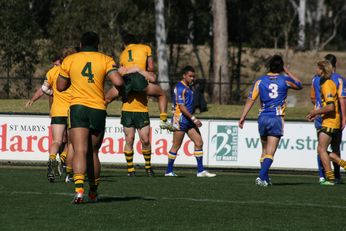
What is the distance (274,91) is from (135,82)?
3.05m

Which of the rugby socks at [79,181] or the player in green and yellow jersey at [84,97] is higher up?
the player in green and yellow jersey at [84,97]

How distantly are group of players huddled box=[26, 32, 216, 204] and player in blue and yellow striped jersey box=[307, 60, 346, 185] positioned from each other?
301cm

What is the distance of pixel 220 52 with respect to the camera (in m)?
40.2

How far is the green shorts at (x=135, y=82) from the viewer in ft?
59.4

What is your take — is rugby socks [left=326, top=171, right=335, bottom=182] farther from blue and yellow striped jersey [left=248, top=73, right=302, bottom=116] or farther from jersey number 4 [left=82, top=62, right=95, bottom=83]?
jersey number 4 [left=82, top=62, right=95, bottom=83]

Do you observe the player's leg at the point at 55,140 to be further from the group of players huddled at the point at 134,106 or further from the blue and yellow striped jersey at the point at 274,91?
the blue and yellow striped jersey at the point at 274,91

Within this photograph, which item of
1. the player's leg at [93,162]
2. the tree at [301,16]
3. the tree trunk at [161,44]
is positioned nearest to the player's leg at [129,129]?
the player's leg at [93,162]

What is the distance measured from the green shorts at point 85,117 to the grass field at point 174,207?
963 mm

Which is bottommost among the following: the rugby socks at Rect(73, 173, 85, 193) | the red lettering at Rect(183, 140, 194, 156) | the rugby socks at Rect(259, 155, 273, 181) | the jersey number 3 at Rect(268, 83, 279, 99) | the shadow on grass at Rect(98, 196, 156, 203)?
the red lettering at Rect(183, 140, 194, 156)

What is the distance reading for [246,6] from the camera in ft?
189

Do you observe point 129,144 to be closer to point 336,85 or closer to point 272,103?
point 272,103

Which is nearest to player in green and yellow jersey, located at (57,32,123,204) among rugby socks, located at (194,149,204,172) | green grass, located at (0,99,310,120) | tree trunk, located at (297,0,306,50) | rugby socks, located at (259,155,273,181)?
rugby socks, located at (259,155,273,181)

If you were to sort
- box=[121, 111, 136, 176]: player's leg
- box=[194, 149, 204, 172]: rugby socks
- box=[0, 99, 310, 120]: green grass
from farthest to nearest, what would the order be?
box=[0, 99, 310, 120]: green grass
box=[194, 149, 204, 172]: rugby socks
box=[121, 111, 136, 176]: player's leg

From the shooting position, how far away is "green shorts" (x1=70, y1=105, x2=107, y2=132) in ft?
40.2
